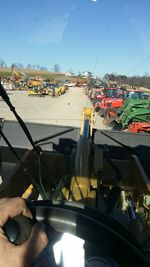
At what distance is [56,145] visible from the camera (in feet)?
22.2

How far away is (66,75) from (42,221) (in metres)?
112

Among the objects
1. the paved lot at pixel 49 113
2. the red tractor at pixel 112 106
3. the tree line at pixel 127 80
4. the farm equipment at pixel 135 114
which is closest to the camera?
the farm equipment at pixel 135 114

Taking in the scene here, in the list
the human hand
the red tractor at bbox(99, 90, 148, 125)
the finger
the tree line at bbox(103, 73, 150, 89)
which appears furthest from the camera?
the tree line at bbox(103, 73, 150, 89)

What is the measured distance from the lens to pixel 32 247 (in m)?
1.12

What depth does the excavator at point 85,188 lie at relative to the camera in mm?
1400

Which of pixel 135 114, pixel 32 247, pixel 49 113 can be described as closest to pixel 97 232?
pixel 32 247

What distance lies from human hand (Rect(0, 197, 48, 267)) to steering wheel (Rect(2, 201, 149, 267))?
117mm

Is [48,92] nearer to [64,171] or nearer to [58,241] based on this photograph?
[64,171]

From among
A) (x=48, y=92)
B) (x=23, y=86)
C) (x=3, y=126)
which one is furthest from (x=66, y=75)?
(x=3, y=126)

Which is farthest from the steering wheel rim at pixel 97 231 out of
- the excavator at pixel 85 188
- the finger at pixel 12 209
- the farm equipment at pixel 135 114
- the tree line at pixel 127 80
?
the tree line at pixel 127 80

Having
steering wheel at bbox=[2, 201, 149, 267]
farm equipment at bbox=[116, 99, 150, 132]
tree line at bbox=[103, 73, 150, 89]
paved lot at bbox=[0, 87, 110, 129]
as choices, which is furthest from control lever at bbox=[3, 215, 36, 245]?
tree line at bbox=[103, 73, 150, 89]

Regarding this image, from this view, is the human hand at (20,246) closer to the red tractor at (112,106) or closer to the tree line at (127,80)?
the red tractor at (112,106)

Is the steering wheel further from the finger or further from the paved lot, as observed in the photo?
the paved lot

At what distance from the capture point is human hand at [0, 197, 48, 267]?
40.8 inches
